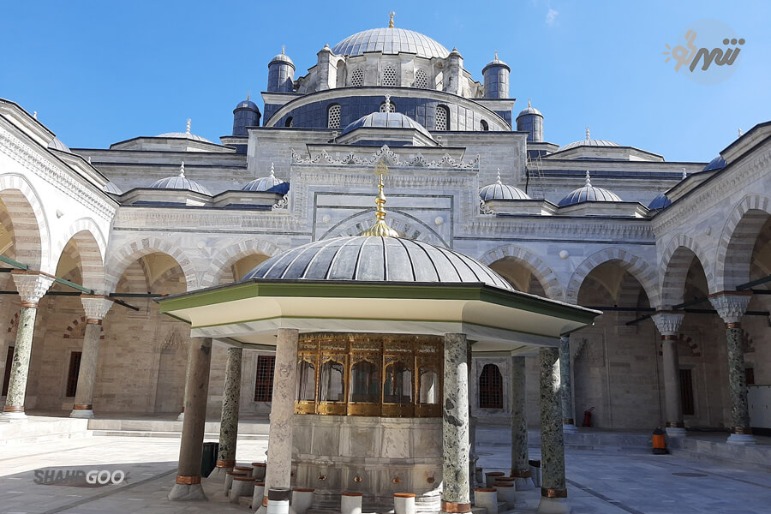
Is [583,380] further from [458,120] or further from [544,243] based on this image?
[458,120]

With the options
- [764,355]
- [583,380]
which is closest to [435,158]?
[583,380]

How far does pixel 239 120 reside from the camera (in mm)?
26328

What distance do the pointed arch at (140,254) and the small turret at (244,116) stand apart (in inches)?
459

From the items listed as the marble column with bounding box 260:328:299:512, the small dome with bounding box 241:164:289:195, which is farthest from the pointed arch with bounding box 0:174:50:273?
the marble column with bounding box 260:328:299:512

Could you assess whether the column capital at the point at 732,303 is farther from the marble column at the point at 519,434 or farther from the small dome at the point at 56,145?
the small dome at the point at 56,145

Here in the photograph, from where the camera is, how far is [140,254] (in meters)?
15.4

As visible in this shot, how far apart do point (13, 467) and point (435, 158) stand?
12.5 metres

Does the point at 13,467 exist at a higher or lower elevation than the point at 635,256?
lower

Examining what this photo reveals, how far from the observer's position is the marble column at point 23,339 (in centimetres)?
1238

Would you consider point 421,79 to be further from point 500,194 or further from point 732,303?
point 732,303

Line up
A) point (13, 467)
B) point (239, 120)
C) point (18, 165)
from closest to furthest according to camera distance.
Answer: point (13, 467) → point (18, 165) → point (239, 120)

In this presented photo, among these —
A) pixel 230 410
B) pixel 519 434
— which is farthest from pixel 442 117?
pixel 230 410

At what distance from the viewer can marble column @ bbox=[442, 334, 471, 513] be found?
5180mm

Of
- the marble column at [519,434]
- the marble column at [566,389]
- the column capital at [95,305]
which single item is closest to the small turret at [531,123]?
the marble column at [566,389]
